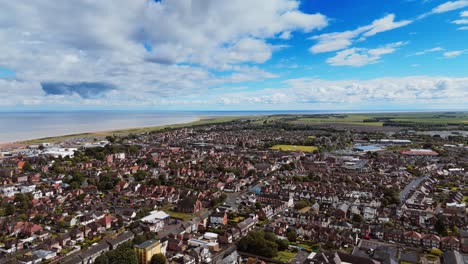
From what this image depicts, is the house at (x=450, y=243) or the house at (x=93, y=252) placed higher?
the house at (x=93, y=252)

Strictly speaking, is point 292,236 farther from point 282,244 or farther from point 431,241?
point 431,241

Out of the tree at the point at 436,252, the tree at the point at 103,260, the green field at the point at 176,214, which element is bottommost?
the tree at the point at 436,252

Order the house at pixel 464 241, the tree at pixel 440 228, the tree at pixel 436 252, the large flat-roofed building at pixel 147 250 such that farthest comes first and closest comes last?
1. the tree at pixel 440 228
2. the house at pixel 464 241
3. the tree at pixel 436 252
4. the large flat-roofed building at pixel 147 250

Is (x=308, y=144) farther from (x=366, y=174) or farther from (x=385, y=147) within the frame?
(x=366, y=174)

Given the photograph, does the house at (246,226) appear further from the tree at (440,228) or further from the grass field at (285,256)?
the tree at (440,228)

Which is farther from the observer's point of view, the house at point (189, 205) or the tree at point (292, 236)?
the house at point (189, 205)

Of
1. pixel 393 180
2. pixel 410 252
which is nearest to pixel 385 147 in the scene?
pixel 393 180

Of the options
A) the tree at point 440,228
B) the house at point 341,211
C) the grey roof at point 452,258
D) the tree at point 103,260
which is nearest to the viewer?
the tree at point 103,260

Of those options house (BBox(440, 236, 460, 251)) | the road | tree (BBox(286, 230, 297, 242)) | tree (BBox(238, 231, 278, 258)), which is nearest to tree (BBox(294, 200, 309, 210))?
tree (BBox(286, 230, 297, 242))

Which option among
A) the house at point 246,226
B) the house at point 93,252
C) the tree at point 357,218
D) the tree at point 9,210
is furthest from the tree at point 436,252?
the tree at point 9,210
